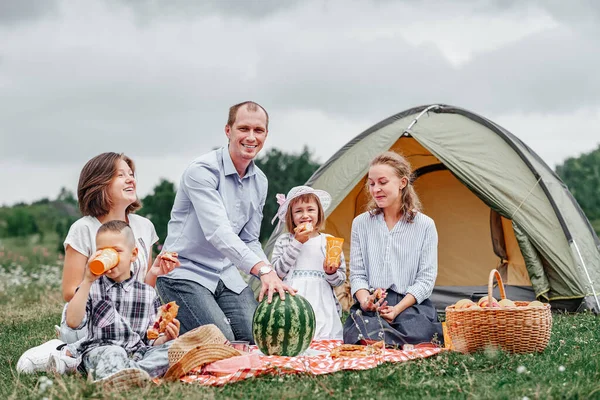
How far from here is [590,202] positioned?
63.2 ft

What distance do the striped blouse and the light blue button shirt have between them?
0.81m

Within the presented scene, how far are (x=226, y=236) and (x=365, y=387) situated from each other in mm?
1515

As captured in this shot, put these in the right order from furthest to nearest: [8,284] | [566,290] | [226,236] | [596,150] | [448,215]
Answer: [596,150] → [8,284] → [448,215] → [566,290] → [226,236]

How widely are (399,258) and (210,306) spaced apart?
1.42 m

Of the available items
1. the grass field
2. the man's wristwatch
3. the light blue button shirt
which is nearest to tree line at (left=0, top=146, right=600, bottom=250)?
the light blue button shirt

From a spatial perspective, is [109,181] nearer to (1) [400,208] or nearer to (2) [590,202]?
(1) [400,208]

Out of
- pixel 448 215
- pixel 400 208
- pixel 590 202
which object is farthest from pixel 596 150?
pixel 400 208

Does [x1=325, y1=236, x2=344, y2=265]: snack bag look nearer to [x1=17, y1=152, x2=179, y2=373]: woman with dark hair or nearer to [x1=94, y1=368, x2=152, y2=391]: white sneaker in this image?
[x1=17, y1=152, x2=179, y2=373]: woman with dark hair

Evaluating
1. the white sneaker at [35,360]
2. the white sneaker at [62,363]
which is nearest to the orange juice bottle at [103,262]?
the white sneaker at [62,363]

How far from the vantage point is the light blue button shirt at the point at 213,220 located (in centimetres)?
476

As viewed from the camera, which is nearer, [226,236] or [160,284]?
[226,236]

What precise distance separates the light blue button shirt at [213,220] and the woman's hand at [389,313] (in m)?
0.90

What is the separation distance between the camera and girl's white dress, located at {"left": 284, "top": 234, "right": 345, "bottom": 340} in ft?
17.8

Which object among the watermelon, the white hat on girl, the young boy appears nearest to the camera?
the young boy
